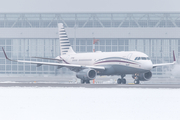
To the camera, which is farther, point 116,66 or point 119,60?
point 116,66

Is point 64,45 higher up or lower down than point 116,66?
higher up

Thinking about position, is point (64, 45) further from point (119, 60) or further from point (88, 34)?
point (88, 34)

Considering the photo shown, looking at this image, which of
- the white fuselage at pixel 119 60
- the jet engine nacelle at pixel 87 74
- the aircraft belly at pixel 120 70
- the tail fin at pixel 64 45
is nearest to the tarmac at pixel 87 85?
the jet engine nacelle at pixel 87 74

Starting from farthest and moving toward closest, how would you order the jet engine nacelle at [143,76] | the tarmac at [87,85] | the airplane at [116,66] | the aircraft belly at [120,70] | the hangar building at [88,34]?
the hangar building at [88,34] → the jet engine nacelle at [143,76] → the aircraft belly at [120,70] → the airplane at [116,66] → the tarmac at [87,85]

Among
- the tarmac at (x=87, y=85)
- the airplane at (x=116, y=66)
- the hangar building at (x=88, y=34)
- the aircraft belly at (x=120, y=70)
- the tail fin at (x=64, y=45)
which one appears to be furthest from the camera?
the hangar building at (x=88, y=34)

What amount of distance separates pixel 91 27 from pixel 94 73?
3494cm

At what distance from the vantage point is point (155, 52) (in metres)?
77.5
